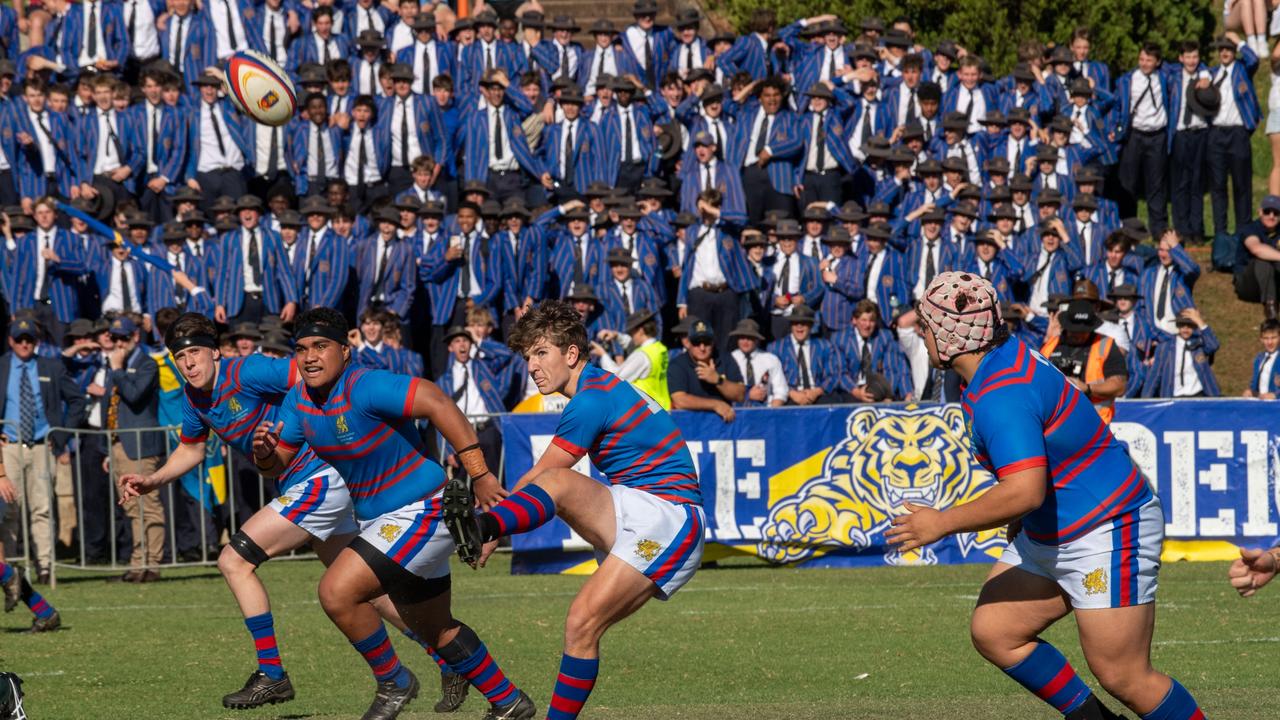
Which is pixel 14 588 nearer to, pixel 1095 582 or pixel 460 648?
pixel 460 648

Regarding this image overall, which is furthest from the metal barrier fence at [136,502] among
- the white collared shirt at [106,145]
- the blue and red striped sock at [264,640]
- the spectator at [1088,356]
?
the blue and red striped sock at [264,640]

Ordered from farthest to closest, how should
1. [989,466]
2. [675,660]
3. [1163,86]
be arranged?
[1163,86], [675,660], [989,466]

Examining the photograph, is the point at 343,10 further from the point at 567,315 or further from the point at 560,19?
the point at 567,315

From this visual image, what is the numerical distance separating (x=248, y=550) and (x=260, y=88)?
21.3 feet

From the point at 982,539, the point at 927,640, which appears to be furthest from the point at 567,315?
the point at 982,539

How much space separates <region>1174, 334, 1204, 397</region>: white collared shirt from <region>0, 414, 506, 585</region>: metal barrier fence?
6.62 meters

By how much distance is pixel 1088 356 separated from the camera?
1360 cm

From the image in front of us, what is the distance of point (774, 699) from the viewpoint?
929cm

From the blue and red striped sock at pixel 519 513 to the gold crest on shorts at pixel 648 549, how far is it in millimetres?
423

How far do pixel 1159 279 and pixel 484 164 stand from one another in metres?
7.28

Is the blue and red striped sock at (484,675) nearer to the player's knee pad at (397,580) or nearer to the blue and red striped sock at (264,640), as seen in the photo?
the player's knee pad at (397,580)

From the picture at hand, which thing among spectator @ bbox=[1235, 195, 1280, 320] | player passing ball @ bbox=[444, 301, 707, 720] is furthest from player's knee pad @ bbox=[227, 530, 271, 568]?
spectator @ bbox=[1235, 195, 1280, 320]

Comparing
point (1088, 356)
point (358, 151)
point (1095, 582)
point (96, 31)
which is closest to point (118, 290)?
point (358, 151)

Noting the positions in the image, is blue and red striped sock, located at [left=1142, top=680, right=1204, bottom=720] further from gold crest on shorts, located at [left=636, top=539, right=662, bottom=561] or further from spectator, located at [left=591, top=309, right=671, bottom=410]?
spectator, located at [left=591, top=309, right=671, bottom=410]
